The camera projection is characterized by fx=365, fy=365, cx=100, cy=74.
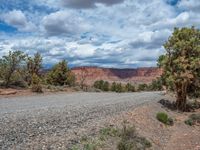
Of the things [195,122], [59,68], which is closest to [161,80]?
[195,122]

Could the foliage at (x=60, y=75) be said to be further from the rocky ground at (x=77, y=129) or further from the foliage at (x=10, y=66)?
the rocky ground at (x=77, y=129)

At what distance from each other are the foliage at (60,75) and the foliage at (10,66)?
12797 millimetres

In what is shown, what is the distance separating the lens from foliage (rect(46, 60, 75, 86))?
66062 millimetres

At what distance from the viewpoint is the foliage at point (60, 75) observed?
66.1 meters

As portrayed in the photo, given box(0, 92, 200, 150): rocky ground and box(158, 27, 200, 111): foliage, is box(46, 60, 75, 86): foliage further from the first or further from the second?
box(0, 92, 200, 150): rocky ground

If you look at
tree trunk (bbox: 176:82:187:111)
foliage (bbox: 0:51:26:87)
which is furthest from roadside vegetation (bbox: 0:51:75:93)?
tree trunk (bbox: 176:82:187:111)

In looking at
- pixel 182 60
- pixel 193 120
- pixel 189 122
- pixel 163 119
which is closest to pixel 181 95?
pixel 182 60

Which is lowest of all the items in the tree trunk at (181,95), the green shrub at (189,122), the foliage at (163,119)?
the green shrub at (189,122)

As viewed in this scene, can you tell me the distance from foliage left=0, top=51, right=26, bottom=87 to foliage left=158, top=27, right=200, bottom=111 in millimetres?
26837

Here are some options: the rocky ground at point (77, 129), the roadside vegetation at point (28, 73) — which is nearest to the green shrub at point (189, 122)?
the rocky ground at point (77, 129)

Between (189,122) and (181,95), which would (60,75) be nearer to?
(181,95)

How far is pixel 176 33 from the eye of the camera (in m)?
31.6

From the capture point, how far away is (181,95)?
32500 mm

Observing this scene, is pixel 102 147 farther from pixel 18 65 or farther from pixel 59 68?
pixel 59 68
